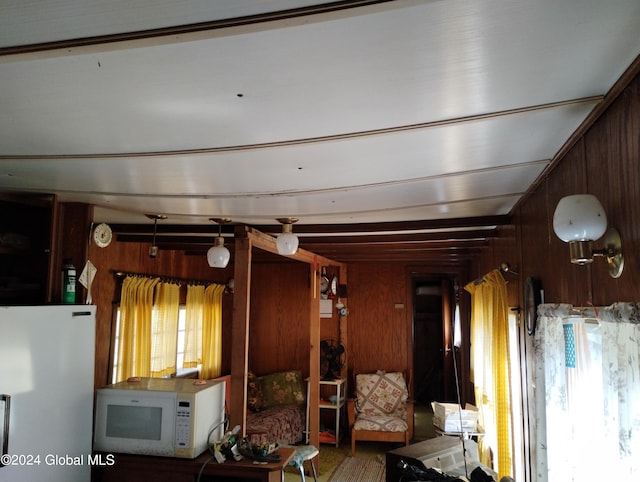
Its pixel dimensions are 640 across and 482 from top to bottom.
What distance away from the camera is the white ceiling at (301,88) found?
83 centimetres

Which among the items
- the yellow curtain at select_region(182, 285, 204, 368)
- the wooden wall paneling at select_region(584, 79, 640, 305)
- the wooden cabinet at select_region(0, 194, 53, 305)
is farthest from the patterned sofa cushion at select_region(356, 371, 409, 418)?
the wooden wall paneling at select_region(584, 79, 640, 305)

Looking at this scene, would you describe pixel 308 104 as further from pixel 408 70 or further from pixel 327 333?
pixel 327 333

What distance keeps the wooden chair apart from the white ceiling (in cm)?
394

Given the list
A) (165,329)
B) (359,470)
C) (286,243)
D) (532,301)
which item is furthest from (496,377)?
(165,329)

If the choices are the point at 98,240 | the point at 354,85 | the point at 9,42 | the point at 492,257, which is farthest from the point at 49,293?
the point at 492,257

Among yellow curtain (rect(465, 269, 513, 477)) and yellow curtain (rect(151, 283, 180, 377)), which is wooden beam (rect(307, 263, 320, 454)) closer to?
yellow curtain (rect(151, 283, 180, 377))

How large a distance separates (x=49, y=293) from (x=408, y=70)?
2269mm

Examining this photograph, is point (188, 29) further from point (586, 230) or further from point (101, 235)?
point (101, 235)

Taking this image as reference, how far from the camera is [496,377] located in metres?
3.22

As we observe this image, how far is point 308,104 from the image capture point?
3.91ft

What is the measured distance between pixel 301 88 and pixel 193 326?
4482 millimetres

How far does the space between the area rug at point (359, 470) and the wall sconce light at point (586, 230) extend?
3854 mm

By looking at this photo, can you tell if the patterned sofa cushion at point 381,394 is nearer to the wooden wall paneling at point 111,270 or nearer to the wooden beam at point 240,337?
the wooden wall paneling at point 111,270

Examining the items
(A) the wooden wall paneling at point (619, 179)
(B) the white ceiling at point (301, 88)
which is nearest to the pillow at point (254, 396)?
(B) the white ceiling at point (301, 88)
